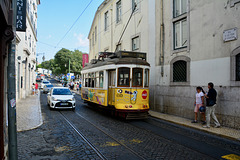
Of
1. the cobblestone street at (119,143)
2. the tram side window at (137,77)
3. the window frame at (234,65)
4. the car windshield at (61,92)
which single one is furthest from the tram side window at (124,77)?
the car windshield at (61,92)

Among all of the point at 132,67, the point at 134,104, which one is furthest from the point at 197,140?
the point at 132,67

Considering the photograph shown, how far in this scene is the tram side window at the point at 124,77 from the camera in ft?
33.3

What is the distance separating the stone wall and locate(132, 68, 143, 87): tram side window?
2576mm

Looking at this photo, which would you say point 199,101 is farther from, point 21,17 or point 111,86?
point 21,17

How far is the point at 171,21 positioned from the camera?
12398 millimetres

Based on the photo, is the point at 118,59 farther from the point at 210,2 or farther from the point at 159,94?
the point at 210,2

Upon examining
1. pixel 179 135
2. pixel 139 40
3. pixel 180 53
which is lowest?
pixel 179 135

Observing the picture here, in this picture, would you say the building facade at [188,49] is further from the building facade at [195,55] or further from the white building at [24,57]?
the white building at [24,57]

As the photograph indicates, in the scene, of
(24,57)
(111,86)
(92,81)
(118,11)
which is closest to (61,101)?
(92,81)

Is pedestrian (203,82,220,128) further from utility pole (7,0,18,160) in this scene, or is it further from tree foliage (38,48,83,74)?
tree foliage (38,48,83,74)

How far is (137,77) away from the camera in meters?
10.4

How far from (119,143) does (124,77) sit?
14.8 feet

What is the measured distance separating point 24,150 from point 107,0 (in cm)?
2062

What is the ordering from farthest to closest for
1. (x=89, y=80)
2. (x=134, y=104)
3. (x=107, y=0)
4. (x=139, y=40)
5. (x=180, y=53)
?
(x=107, y=0) → (x=139, y=40) → (x=89, y=80) → (x=180, y=53) → (x=134, y=104)
